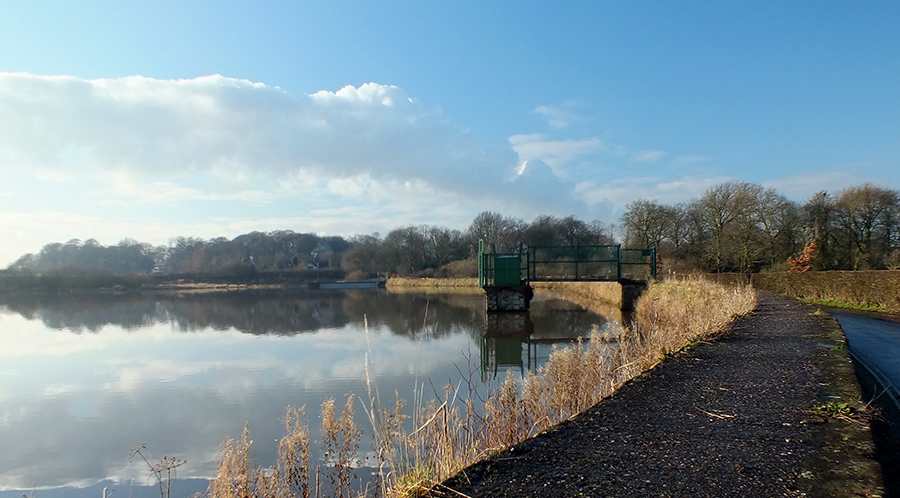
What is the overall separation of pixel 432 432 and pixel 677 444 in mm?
1596

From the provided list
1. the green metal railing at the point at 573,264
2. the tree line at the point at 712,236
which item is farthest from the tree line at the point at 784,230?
the green metal railing at the point at 573,264

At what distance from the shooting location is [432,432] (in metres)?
3.69

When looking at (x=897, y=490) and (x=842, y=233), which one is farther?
(x=842, y=233)

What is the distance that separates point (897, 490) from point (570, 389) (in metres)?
2.61

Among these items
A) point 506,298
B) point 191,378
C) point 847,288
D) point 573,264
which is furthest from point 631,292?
point 191,378

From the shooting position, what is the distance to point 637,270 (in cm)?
2081

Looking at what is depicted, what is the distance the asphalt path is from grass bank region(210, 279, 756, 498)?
1961mm

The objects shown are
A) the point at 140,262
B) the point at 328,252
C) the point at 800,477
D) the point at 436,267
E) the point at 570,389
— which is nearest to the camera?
the point at 800,477

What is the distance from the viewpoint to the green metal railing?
19.4m

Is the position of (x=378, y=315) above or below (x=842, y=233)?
below

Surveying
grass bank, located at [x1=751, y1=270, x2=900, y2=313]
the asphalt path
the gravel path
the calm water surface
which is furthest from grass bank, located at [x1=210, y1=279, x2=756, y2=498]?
grass bank, located at [x1=751, y1=270, x2=900, y2=313]

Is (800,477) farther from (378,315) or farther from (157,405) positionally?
(378,315)

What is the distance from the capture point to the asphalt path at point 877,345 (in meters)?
6.01

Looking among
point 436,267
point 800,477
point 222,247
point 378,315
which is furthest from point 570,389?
point 222,247
